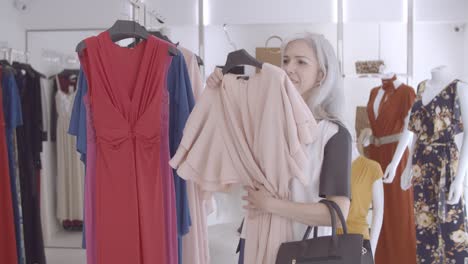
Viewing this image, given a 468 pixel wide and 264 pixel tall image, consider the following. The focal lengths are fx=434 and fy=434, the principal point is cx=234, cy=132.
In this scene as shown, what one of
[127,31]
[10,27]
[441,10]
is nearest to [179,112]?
[127,31]

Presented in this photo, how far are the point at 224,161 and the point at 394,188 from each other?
2.37 metres

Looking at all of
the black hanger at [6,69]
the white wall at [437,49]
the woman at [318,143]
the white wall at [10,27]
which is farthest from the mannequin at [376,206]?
the white wall at [10,27]

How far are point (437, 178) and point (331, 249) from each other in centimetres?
195

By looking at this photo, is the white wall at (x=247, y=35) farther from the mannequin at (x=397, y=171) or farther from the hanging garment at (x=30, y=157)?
the hanging garment at (x=30, y=157)

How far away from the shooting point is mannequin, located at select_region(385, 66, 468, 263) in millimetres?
2680

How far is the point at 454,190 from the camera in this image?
2.58 metres

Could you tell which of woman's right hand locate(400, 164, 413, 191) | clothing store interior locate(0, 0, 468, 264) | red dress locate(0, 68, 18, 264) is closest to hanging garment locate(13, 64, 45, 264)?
clothing store interior locate(0, 0, 468, 264)

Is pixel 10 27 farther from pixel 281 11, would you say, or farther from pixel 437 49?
pixel 437 49

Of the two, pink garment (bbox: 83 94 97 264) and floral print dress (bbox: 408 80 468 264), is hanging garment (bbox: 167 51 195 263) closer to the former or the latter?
pink garment (bbox: 83 94 97 264)

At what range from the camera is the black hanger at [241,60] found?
1.38 metres

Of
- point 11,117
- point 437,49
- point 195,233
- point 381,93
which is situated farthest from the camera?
point 437,49

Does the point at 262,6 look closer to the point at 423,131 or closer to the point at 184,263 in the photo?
the point at 423,131

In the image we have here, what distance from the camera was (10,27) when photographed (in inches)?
127

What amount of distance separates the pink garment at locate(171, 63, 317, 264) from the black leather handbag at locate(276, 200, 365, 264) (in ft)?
0.42
